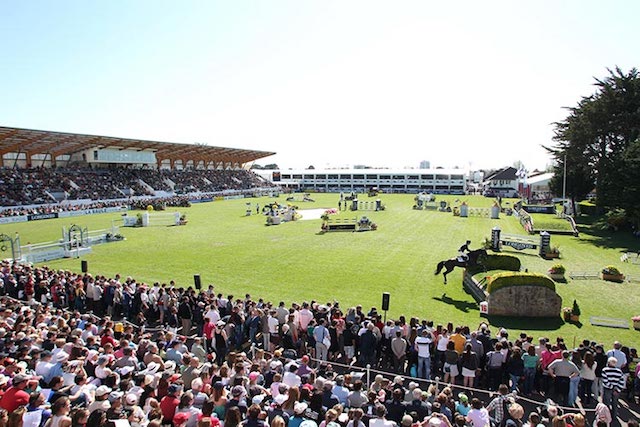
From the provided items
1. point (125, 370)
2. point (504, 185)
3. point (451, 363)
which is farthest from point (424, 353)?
point (504, 185)

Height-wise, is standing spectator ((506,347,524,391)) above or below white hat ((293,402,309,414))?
below

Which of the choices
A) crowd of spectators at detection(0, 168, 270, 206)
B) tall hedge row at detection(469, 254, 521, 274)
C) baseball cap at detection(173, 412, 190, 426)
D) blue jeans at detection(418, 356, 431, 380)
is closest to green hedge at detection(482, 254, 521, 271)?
tall hedge row at detection(469, 254, 521, 274)

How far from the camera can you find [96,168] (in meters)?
66.7

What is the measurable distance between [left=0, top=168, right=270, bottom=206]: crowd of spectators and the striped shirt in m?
56.8

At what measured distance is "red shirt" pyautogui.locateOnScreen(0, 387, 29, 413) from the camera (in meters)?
6.07

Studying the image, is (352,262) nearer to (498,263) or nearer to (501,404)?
(498,263)

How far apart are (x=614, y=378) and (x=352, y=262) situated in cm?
1427

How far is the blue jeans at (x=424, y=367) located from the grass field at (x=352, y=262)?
13.5 ft

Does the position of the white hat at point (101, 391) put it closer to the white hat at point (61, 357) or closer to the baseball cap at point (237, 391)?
the baseball cap at point (237, 391)

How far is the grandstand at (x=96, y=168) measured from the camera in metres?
51.7

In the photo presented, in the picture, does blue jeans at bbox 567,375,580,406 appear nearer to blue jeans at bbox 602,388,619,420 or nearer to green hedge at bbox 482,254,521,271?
blue jeans at bbox 602,388,619,420

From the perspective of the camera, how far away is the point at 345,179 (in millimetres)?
110688

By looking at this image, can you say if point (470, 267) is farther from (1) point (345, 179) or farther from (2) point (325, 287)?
(1) point (345, 179)

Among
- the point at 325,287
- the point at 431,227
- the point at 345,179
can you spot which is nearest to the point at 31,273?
the point at 325,287
